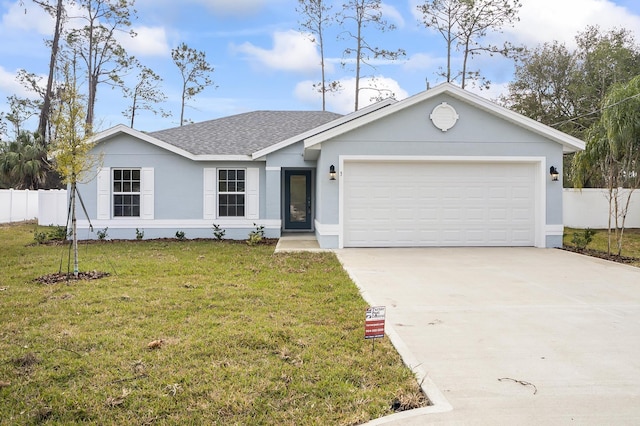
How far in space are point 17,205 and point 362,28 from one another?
65.5ft

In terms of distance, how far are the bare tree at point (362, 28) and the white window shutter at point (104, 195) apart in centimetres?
1518

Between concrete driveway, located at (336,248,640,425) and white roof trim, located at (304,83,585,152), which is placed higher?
white roof trim, located at (304,83,585,152)

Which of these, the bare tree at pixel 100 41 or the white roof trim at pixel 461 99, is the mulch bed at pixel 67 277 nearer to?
the white roof trim at pixel 461 99

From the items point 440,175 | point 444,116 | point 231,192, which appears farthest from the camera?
point 231,192

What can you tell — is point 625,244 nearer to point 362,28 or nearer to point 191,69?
point 362,28

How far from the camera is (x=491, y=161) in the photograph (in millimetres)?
11703

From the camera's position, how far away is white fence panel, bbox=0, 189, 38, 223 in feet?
68.6

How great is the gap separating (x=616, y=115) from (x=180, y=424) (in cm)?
1302

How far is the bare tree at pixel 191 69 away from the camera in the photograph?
92.2 feet

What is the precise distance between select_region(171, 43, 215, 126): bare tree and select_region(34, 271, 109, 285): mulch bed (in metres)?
22.9

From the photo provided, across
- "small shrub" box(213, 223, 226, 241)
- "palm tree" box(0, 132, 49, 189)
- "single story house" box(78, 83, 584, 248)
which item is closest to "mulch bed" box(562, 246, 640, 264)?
"single story house" box(78, 83, 584, 248)

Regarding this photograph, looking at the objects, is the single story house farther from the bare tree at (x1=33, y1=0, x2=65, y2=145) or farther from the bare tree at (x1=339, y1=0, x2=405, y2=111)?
the bare tree at (x1=33, y1=0, x2=65, y2=145)

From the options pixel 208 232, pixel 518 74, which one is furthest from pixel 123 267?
pixel 518 74

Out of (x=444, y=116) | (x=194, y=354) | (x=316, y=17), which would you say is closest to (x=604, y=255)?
(x=444, y=116)
